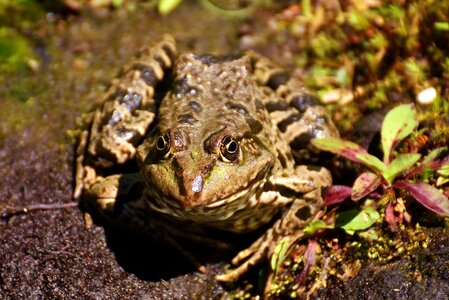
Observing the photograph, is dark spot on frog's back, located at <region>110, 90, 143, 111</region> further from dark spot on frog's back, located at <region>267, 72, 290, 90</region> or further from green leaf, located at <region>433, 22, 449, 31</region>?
green leaf, located at <region>433, 22, 449, 31</region>

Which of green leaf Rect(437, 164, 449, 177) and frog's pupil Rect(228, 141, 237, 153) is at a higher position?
frog's pupil Rect(228, 141, 237, 153)

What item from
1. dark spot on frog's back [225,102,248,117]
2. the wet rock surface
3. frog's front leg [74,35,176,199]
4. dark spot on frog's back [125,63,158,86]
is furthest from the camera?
dark spot on frog's back [125,63,158,86]

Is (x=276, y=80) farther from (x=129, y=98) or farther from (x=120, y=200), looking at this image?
(x=120, y=200)

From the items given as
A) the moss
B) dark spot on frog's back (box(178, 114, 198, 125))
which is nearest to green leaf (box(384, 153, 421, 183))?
dark spot on frog's back (box(178, 114, 198, 125))

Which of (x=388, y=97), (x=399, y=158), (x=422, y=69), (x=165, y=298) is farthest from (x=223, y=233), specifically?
(x=422, y=69)

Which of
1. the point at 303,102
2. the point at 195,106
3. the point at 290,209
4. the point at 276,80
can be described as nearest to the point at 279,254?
the point at 290,209

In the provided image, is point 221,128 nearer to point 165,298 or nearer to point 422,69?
point 165,298
